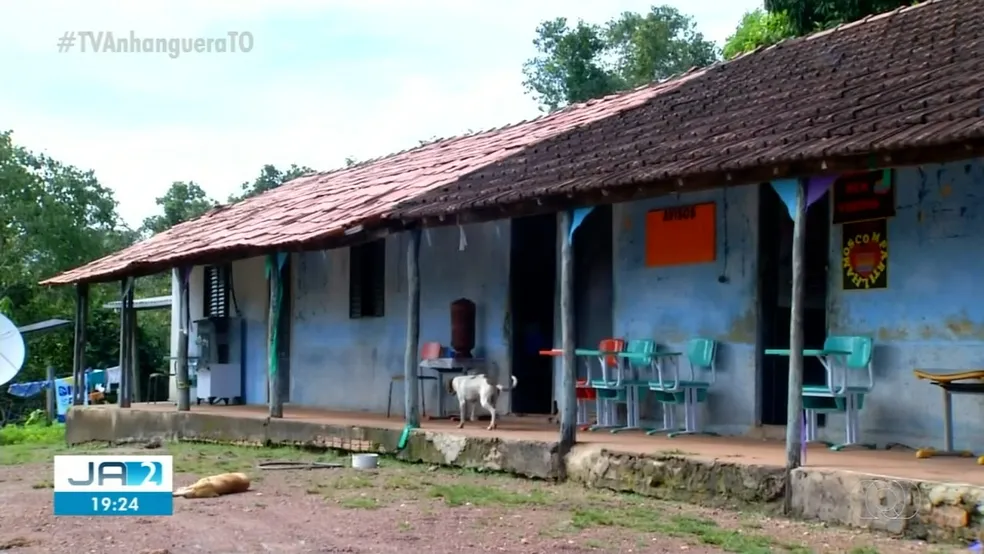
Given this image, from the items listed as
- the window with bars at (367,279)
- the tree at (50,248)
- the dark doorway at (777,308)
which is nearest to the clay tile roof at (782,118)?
the dark doorway at (777,308)

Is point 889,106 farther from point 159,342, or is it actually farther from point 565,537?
point 159,342

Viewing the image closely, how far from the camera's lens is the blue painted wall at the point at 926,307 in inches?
338

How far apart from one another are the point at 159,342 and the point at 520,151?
21.0 metres

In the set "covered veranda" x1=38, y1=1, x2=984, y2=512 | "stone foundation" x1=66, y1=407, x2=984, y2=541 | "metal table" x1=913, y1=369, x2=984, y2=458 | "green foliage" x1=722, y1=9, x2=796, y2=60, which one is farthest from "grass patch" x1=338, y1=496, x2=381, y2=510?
"green foliage" x1=722, y1=9, x2=796, y2=60

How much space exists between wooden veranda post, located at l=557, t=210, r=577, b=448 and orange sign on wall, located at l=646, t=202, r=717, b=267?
1.72 metres

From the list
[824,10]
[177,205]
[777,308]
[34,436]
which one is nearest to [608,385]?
[777,308]

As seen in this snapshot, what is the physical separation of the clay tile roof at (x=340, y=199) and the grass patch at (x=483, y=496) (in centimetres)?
313

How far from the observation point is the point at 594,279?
1254 centimetres

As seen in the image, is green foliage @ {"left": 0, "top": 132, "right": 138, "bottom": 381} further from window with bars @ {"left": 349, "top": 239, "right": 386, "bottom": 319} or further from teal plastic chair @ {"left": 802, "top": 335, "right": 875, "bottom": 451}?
teal plastic chair @ {"left": 802, "top": 335, "right": 875, "bottom": 451}

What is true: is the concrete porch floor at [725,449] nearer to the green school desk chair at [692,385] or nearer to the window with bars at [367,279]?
the green school desk chair at [692,385]

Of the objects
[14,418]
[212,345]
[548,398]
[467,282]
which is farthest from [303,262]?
[14,418]

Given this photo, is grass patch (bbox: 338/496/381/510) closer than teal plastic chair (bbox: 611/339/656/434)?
Yes

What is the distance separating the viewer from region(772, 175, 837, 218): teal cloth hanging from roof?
7562 mm

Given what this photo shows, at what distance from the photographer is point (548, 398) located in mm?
13180
